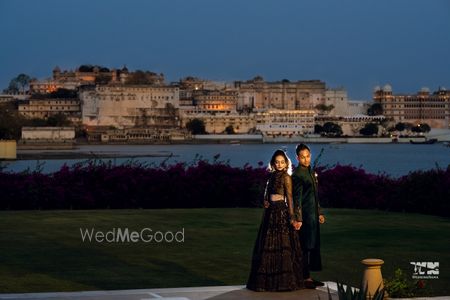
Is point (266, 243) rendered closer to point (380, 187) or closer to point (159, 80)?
point (380, 187)

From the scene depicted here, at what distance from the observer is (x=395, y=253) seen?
1212cm

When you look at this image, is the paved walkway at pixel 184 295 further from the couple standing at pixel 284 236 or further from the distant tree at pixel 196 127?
the distant tree at pixel 196 127

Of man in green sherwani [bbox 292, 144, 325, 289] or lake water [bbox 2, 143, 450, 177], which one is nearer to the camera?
man in green sherwani [bbox 292, 144, 325, 289]

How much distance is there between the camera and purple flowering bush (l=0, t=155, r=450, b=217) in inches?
704

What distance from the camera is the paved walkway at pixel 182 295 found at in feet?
29.0

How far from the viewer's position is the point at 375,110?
193 m

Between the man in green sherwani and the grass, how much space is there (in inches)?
31.6

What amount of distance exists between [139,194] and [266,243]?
9905mm

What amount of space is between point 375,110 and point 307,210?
18548cm

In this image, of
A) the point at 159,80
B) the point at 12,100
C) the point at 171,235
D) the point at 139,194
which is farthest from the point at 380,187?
the point at 159,80

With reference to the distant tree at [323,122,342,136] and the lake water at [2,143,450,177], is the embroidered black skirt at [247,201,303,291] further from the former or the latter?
the distant tree at [323,122,342,136]

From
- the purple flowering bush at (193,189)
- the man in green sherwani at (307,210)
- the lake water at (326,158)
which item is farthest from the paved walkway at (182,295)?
the lake water at (326,158)

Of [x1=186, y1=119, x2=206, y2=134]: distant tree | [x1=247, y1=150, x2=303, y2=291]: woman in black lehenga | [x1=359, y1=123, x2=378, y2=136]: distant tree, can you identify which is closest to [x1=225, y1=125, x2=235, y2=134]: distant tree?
[x1=186, y1=119, x2=206, y2=134]: distant tree

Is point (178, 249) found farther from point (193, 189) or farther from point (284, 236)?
point (193, 189)
